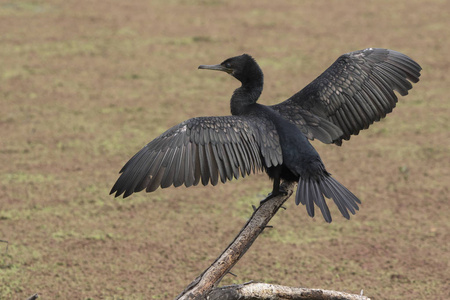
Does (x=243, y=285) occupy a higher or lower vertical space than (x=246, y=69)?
lower

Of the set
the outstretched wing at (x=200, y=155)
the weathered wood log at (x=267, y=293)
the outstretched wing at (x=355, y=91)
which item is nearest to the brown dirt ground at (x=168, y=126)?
the weathered wood log at (x=267, y=293)

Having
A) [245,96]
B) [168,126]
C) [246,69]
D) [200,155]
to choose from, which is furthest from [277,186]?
[168,126]

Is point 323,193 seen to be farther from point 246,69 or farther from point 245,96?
point 246,69

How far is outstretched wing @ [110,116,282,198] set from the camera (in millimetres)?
2980

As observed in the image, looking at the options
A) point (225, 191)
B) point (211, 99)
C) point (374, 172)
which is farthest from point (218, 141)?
point (211, 99)

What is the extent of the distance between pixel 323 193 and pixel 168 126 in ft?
11.1

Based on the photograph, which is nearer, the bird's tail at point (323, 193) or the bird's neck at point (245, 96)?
the bird's tail at point (323, 193)

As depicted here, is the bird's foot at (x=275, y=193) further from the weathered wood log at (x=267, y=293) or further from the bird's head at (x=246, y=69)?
the bird's head at (x=246, y=69)

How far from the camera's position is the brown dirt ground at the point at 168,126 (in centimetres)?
427

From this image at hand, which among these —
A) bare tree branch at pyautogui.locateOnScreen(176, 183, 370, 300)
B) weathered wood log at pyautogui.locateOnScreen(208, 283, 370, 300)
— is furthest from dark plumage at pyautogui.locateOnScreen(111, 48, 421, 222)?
weathered wood log at pyautogui.locateOnScreen(208, 283, 370, 300)

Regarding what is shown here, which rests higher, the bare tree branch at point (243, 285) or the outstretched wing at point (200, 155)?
the outstretched wing at point (200, 155)

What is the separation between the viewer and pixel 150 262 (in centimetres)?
434

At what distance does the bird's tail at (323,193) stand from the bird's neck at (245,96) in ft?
2.18

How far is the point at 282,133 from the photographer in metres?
3.38
